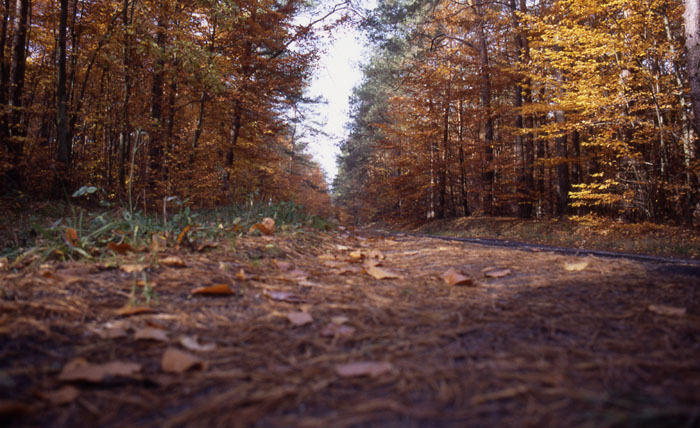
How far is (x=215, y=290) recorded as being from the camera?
1795mm

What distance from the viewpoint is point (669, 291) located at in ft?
6.46

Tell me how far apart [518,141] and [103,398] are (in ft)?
48.6

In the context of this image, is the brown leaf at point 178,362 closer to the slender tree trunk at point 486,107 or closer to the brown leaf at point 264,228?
the brown leaf at point 264,228

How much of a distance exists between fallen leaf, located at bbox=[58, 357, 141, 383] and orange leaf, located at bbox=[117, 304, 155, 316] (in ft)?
1.29

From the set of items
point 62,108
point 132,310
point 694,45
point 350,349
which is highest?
point 694,45

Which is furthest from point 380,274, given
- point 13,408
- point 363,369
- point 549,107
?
point 549,107

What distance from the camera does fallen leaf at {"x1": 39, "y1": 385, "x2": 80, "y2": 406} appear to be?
905 mm

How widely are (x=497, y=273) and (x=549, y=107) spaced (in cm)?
917

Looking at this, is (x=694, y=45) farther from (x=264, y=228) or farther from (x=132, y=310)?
(x=132, y=310)

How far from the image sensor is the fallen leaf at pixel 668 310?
1.55m

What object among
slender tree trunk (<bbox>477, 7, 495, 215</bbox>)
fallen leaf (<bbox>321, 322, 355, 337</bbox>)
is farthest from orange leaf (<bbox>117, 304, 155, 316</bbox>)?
slender tree trunk (<bbox>477, 7, 495, 215</bbox>)

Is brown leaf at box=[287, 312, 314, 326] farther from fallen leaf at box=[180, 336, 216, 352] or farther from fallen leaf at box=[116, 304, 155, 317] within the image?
fallen leaf at box=[116, 304, 155, 317]

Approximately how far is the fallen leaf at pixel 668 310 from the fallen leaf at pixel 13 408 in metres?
2.32

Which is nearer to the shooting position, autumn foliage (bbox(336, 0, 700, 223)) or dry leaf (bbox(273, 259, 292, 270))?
dry leaf (bbox(273, 259, 292, 270))
